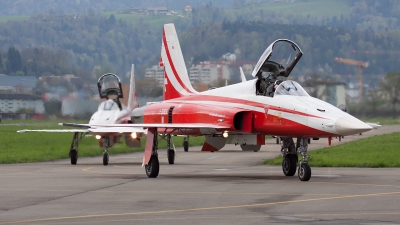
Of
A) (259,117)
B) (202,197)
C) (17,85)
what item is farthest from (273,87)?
(17,85)

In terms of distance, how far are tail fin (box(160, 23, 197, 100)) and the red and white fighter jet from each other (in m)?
1.51

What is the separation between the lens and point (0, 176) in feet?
75.7

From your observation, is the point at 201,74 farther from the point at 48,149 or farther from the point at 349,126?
the point at 349,126

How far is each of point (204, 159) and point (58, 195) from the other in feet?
54.9

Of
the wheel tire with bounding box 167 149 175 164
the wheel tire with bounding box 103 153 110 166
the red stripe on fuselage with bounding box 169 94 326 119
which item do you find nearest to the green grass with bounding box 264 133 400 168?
the wheel tire with bounding box 167 149 175 164

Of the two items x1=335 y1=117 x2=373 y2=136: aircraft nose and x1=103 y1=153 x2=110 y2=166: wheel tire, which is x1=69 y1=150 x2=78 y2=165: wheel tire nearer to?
x1=103 y1=153 x2=110 y2=166: wheel tire

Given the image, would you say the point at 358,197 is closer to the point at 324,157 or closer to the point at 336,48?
the point at 324,157

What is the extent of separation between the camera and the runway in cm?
1286

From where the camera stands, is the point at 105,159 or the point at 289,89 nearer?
the point at 289,89

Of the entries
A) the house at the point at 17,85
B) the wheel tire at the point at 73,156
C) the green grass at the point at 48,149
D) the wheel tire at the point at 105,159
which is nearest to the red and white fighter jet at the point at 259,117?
the wheel tire at the point at 105,159

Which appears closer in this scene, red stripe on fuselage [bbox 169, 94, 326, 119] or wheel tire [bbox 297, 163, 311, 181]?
wheel tire [bbox 297, 163, 311, 181]

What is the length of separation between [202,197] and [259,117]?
17.3 ft

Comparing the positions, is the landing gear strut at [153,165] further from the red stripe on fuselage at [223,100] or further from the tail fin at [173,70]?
the tail fin at [173,70]

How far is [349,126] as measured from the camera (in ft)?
60.8
